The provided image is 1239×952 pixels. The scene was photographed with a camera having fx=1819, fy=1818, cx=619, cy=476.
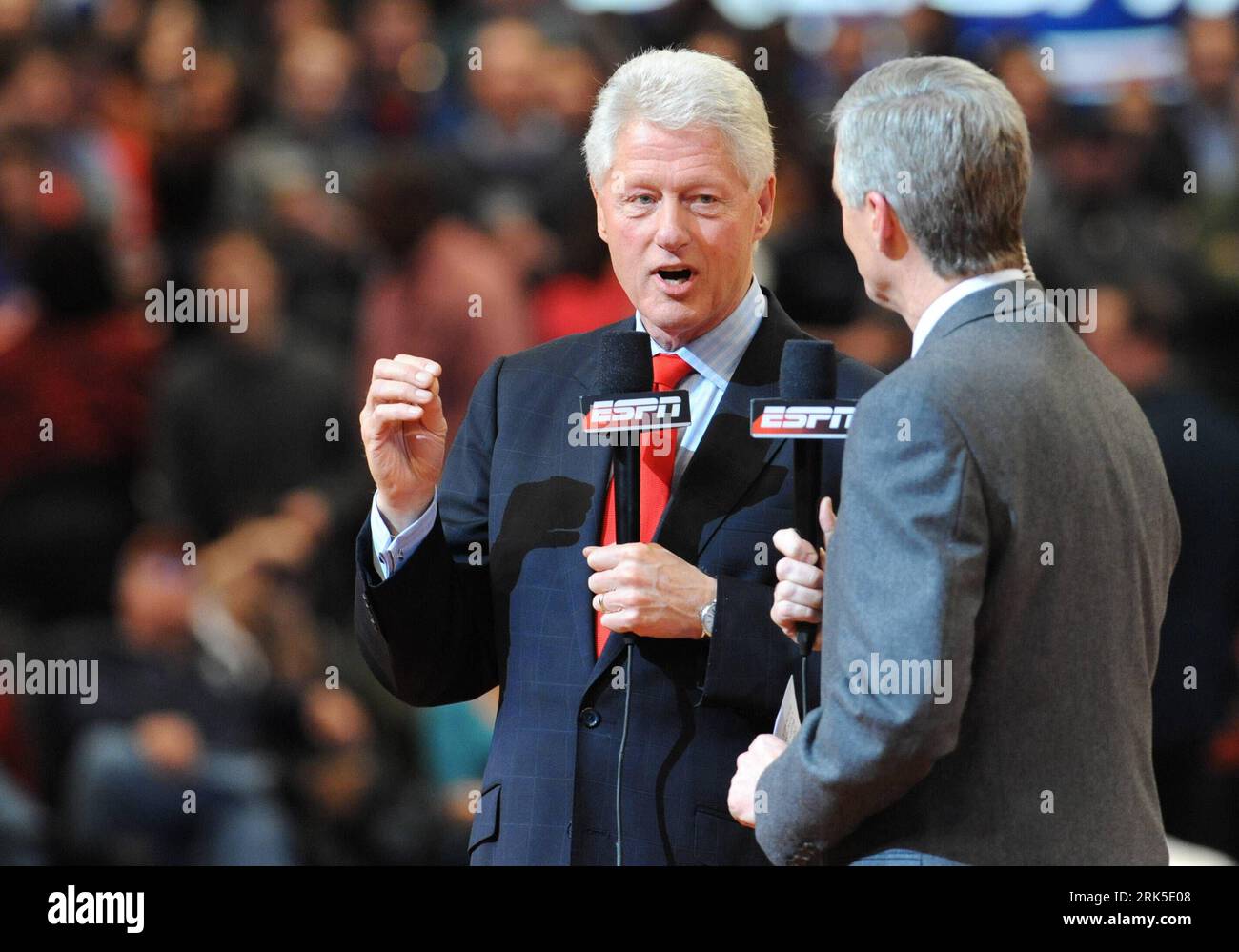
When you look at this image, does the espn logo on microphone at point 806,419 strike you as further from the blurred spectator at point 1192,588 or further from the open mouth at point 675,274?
the blurred spectator at point 1192,588

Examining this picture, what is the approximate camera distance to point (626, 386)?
6.45ft

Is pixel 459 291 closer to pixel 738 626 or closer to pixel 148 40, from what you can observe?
pixel 148 40

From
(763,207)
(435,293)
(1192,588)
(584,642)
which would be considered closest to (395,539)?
(584,642)

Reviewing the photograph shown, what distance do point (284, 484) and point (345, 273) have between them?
63cm

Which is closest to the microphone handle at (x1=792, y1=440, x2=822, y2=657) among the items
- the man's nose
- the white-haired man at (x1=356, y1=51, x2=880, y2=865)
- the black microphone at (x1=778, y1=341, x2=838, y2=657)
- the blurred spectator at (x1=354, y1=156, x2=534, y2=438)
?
the black microphone at (x1=778, y1=341, x2=838, y2=657)

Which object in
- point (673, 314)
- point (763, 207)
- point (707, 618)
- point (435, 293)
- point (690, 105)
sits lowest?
point (707, 618)

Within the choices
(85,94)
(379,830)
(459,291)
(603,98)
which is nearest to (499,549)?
(603,98)

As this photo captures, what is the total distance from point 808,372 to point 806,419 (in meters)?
0.11

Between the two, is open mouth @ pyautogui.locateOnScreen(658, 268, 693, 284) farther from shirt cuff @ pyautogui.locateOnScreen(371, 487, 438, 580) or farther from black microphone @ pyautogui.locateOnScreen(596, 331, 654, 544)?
shirt cuff @ pyautogui.locateOnScreen(371, 487, 438, 580)

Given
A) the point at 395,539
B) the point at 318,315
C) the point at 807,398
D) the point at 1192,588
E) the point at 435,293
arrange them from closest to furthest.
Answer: the point at 807,398
the point at 395,539
the point at 1192,588
the point at 435,293
the point at 318,315

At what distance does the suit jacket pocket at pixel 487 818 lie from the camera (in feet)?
6.85

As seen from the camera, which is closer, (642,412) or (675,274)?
(642,412)

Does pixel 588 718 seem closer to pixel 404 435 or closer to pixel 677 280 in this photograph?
pixel 404 435
